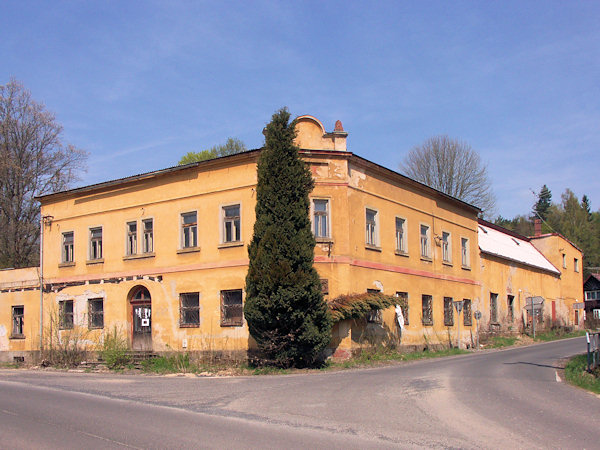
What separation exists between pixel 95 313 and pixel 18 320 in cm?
543

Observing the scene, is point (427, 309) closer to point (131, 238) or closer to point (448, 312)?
point (448, 312)

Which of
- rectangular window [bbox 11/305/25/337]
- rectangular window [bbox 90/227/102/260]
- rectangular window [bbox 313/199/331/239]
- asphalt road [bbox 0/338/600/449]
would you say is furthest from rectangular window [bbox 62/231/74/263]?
asphalt road [bbox 0/338/600/449]

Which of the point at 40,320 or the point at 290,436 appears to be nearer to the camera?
the point at 290,436

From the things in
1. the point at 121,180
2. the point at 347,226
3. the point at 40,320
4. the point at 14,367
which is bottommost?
the point at 14,367

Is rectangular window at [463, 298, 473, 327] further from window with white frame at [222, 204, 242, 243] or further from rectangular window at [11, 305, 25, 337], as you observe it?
rectangular window at [11, 305, 25, 337]

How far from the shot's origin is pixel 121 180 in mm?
27562

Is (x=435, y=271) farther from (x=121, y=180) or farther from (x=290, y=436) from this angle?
(x=290, y=436)

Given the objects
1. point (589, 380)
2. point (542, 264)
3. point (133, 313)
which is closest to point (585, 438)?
point (589, 380)

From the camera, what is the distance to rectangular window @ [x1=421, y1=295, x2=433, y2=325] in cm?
2864

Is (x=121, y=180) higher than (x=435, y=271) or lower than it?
higher

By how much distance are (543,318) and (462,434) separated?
3741 centimetres

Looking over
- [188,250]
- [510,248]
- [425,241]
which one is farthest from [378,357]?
[510,248]

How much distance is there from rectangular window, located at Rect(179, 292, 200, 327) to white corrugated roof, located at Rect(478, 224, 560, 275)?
17.5 meters

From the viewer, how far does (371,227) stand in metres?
25.9
